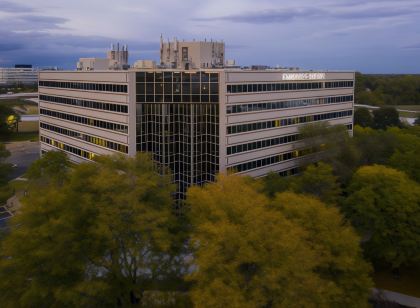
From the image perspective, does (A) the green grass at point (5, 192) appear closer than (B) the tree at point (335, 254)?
No

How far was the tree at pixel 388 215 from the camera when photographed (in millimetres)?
36875

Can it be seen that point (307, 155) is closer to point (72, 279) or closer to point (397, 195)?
point (397, 195)

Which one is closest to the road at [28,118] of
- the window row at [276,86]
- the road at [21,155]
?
the road at [21,155]

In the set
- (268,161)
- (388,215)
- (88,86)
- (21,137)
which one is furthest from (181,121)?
(21,137)

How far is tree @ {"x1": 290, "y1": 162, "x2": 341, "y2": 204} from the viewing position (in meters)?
41.5

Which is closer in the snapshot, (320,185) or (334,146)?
(320,185)

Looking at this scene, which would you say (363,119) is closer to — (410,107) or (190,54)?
(190,54)

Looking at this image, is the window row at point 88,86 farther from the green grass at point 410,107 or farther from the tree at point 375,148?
the green grass at point 410,107

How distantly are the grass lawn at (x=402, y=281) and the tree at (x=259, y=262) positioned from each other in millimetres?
10941

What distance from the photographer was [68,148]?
65.9 meters

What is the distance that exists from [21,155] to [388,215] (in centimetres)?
8759

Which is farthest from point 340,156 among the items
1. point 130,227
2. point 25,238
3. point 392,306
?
point 25,238

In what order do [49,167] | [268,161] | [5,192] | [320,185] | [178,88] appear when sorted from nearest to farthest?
→ [320,185] < [178,88] < [5,192] < [49,167] < [268,161]

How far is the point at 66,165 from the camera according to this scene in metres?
57.4
